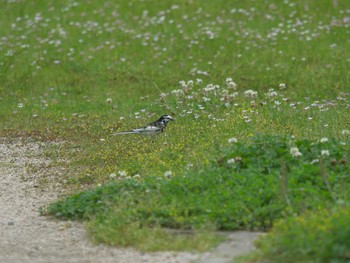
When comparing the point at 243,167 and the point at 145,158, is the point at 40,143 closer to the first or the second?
the point at 145,158

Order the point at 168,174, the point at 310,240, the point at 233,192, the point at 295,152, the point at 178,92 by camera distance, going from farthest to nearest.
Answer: the point at 178,92
the point at 168,174
the point at 295,152
the point at 233,192
the point at 310,240

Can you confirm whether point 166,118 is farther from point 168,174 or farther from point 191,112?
point 168,174

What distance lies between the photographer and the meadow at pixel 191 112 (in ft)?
27.0

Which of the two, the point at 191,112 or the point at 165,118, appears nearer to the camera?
the point at 165,118

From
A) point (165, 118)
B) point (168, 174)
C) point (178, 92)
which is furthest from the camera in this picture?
point (178, 92)

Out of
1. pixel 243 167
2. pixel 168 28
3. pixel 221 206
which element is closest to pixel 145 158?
pixel 243 167

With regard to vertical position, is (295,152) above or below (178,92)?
above

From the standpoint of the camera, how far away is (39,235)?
8.61 meters

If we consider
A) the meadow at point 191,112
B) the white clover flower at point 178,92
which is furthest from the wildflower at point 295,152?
the white clover flower at point 178,92

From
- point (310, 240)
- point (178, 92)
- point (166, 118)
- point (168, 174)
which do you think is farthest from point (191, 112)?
point (310, 240)

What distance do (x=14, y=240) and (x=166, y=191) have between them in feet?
5.42

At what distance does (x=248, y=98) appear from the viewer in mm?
13922

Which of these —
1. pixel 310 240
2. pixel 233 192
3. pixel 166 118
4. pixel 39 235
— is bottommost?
pixel 166 118

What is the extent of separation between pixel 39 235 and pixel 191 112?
5142 millimetres
